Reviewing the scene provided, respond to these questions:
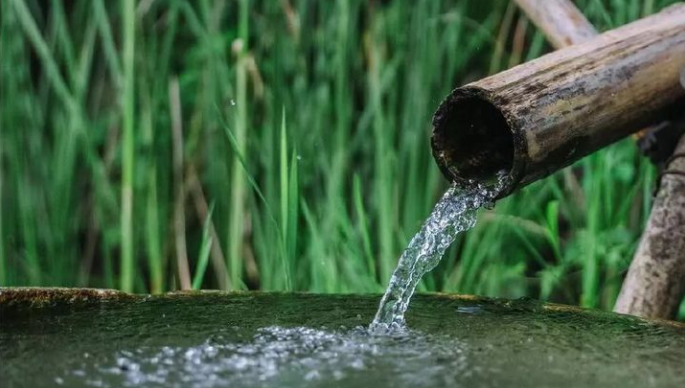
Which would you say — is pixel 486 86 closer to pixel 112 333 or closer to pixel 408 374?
pixel 408 374

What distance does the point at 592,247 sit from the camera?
7.11 ft

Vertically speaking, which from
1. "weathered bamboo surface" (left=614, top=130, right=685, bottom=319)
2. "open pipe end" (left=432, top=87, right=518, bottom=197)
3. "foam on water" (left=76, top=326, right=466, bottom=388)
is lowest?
"foam on water" (left=76, top=326, right=466, bottom=388)

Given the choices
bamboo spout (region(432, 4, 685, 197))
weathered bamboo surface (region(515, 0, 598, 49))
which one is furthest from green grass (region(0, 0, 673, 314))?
bamboo spout (region(432, 4, 685, 197))

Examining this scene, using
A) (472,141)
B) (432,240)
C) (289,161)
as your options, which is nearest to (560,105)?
(472,141)

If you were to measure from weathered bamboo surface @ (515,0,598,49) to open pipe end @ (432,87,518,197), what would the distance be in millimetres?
451

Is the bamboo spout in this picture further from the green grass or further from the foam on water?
the green grass

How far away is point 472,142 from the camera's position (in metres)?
1.59

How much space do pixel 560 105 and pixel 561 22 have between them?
1.90 ft

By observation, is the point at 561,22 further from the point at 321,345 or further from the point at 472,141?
the point at 321,345

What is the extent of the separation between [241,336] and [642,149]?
1.00 meters

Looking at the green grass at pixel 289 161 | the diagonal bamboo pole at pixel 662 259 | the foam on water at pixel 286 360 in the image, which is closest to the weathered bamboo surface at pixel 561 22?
the green grass at pixel 289 161

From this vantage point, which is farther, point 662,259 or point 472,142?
point 662,259

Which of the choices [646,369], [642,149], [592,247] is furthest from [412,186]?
[646,369]

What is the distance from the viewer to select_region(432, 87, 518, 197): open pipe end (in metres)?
1.53
